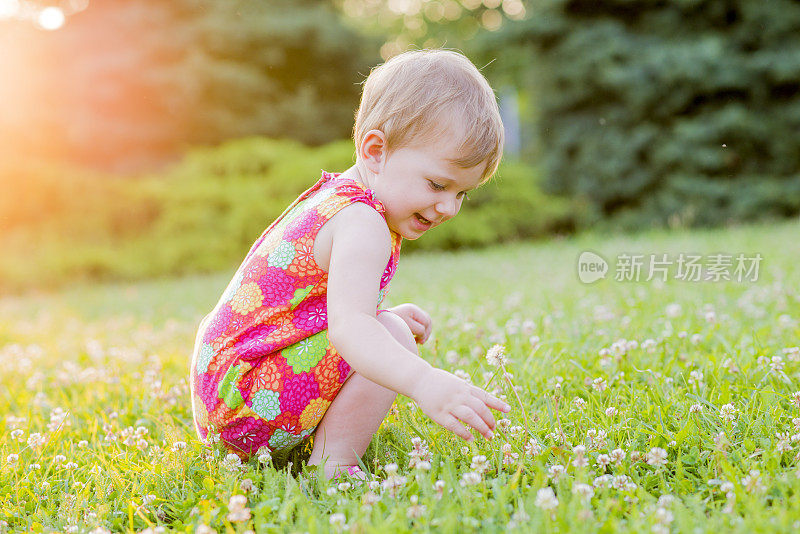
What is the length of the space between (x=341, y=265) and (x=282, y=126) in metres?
13.7

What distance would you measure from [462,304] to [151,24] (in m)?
11.8

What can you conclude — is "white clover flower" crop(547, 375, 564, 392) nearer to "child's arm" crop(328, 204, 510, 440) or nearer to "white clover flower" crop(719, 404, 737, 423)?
"white clover flower" crop(719, 404, 737, 423)

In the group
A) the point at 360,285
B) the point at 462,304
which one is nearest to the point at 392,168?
the point at 360,285

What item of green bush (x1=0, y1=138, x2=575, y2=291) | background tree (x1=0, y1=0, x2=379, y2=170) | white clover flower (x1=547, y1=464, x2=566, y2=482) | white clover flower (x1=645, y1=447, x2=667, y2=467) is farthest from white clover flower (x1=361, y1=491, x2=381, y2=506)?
background tree (x1=0, y1=0, x2=379, y2=170)

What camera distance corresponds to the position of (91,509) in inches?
78.3

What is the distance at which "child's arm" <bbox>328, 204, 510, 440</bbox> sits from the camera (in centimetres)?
176

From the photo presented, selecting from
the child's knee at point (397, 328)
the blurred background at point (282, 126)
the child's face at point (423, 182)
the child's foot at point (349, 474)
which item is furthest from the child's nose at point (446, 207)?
the blurred background at point (282, 126)

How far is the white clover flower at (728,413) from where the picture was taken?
2096 mm

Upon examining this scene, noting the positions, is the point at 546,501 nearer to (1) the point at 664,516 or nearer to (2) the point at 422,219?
(1) the point at 664,516

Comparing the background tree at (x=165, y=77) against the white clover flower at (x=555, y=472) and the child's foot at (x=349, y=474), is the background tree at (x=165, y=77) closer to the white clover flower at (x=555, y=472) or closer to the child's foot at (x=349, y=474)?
the child's foot at (x=349, y=474)

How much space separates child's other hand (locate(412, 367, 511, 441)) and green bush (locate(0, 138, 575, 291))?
9.63 meters

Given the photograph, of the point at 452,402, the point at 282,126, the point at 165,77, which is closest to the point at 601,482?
the point at 452,402

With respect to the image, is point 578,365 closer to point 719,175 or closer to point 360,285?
point 360,285

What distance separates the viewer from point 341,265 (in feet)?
6.19
